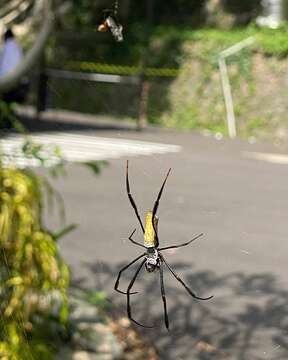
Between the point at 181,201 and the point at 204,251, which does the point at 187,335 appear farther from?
the point at 181,201

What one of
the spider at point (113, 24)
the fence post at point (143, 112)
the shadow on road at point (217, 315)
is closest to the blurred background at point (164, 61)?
the fence post at point (143, 112)

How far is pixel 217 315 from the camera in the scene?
310 cm

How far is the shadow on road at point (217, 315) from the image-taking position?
2.10m

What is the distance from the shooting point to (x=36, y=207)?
303 cm

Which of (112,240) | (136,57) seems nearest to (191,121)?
(136,57)

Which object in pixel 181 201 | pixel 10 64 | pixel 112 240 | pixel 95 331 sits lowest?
pixel 95 331

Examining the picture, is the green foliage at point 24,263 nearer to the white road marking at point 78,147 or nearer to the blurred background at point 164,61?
the white road marking at point 78,147

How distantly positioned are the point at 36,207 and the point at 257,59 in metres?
3.24

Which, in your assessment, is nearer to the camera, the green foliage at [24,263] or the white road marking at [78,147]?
the green foliage at [24,263]

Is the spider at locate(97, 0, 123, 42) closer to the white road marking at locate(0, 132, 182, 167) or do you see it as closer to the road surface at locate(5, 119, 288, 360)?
the road surface at locate(5, 119, 288, 360)

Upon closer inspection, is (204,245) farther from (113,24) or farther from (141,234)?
(113,24)

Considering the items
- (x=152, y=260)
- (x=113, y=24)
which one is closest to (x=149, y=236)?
(x=152, y=260)

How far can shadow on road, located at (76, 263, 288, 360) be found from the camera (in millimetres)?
2102

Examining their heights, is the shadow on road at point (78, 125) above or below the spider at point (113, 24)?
below
